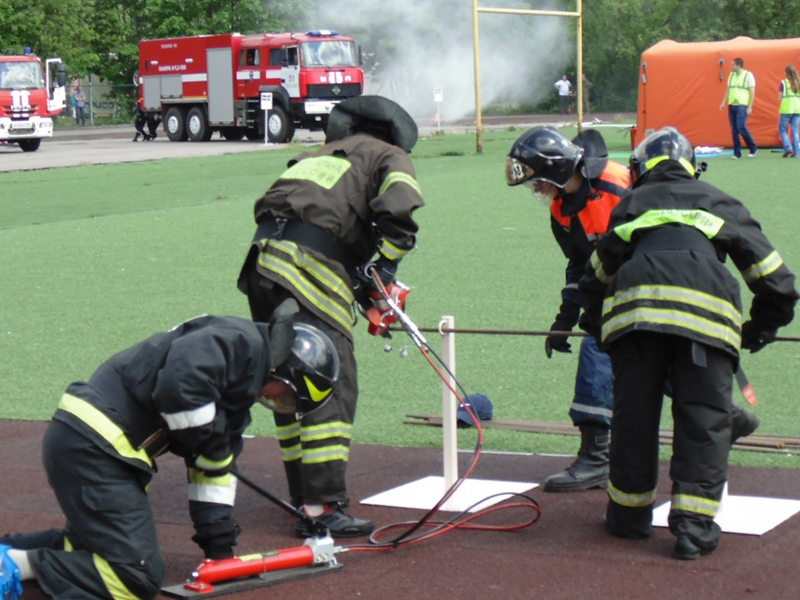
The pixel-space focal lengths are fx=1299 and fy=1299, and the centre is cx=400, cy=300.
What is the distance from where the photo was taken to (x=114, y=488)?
456 centimetres

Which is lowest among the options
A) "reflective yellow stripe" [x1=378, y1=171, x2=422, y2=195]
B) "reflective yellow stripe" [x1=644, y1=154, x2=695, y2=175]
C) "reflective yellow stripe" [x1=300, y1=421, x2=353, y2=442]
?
"reflective yellow stripe" [x1=300, y1=421, x2=353, y2=442]

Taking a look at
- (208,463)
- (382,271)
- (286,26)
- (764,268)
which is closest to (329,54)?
(286,26)

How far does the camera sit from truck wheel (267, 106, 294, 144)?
36.1 m

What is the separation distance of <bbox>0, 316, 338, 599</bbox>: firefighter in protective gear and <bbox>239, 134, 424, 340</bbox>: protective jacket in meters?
0.80

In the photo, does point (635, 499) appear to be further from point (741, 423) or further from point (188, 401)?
point (188, 401)

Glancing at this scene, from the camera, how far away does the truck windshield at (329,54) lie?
3581 centimetres

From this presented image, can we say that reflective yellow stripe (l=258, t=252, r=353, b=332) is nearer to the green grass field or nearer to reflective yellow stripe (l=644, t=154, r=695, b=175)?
reflective yellow stripe (l=644, t=154, r=695, b=175)

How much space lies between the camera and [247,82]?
37.3 meters

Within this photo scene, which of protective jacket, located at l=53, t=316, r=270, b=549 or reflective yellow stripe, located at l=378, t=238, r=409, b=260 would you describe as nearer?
protective jacket, located at l=53, t=316, r=270, b=549

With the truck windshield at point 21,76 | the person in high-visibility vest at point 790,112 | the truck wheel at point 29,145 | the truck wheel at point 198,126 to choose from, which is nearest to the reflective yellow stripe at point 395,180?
the person in high-visibility vest at point 790,112

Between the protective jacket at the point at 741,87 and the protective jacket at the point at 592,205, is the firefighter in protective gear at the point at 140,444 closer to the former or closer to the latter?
the protective jacket at the point at 592,205

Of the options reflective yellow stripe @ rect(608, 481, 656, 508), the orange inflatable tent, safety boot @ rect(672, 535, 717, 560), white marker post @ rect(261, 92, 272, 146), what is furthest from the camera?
white marker post @ rect(261, 92, 272, 146)

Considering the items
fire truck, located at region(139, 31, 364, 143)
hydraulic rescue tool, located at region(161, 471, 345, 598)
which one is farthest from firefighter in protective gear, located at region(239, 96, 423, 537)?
fire truck, located at region(139, 31, 364, 143)

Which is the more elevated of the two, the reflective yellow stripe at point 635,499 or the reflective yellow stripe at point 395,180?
the reflective yellow stripe at point 395,180
